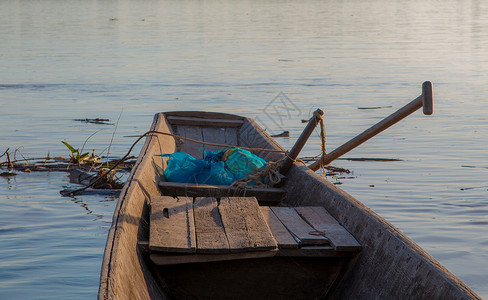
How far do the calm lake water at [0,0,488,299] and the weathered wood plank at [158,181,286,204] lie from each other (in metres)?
0.88

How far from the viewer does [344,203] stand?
426cm

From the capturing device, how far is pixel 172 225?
399 centimetres

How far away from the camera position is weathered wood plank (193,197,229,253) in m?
3.63

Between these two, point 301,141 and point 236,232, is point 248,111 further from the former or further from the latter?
point 236,232

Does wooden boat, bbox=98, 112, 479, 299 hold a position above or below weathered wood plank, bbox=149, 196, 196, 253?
below

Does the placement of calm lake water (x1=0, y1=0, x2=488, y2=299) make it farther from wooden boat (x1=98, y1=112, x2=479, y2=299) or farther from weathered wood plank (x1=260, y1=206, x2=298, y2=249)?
weathered wood plank (x1=260, y1=206, x2=298, y2=249)

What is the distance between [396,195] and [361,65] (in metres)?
13.1

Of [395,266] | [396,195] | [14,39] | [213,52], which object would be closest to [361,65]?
[213,52]

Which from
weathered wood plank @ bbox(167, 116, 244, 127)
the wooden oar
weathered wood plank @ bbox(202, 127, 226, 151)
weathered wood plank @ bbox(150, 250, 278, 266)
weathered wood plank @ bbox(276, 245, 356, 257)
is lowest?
weathered wood plank @ bbox(276, 245, 356, 257)

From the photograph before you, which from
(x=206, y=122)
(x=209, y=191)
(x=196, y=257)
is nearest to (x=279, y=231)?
(x=196, y=257)

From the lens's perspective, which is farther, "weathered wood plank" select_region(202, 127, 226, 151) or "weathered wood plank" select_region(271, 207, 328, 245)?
"weathered wood plank" select_region(202, 127, 226, 151)

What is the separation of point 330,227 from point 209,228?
781mm

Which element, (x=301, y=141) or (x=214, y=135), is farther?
(x=214, y=135)

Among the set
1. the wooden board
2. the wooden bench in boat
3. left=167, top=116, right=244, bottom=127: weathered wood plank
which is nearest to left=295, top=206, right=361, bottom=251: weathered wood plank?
the wooden bench in boat
